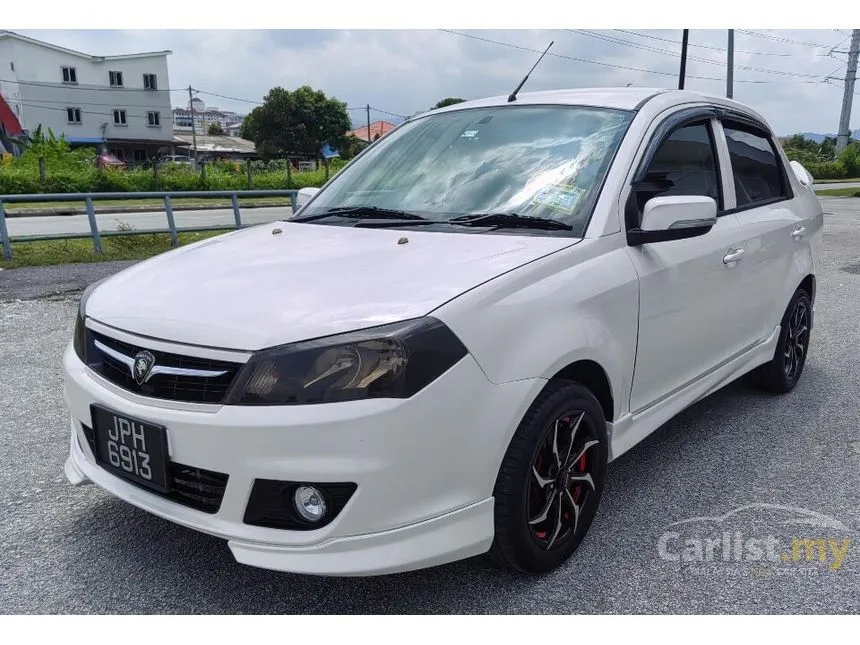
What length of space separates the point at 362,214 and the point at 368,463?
146cm

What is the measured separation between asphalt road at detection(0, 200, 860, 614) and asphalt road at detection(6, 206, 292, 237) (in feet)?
39.5

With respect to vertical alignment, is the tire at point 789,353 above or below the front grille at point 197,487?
below

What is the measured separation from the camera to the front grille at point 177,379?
2041mm

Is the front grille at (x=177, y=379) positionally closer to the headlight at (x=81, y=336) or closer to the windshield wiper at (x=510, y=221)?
the headlight at (x=81, y=336)

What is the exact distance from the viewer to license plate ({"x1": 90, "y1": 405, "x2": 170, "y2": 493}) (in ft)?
7.00

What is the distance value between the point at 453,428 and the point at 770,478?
196cm

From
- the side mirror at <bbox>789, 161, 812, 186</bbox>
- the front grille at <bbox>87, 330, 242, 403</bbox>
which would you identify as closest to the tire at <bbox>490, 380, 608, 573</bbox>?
the front grille at <bbox>87, 330, 242, 403</bbox>

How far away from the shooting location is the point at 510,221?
9.12 ft

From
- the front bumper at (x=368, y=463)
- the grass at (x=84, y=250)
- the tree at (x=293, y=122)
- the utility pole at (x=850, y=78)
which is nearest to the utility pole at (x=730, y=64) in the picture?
the utility pole at (x=850, y=78)

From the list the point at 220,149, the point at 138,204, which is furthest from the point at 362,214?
the point at 220,149

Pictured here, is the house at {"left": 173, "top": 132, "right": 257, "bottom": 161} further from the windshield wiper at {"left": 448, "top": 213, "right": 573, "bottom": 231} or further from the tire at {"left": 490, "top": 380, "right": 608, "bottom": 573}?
the tire at {"left": 490, "top": 380, "right": 608, "bottom": 573}

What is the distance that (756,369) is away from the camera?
440 cm

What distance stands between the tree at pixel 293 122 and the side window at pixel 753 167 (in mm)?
59772

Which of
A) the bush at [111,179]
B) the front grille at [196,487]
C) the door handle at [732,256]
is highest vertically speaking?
the door handle at [732,256]
